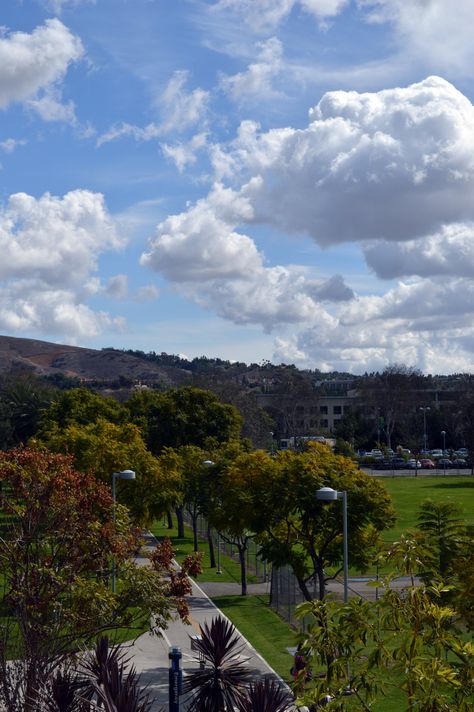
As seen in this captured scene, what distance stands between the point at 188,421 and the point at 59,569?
4201 centimetres

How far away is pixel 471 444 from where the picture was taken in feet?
289

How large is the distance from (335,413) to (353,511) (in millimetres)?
124183

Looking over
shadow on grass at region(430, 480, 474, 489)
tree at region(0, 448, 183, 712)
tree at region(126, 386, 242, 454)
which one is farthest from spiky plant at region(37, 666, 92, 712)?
shadow on grass at region(430, 480, 474, 489)

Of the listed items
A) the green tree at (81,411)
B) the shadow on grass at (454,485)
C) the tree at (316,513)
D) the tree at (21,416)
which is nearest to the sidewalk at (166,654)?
the tree at (316,513)

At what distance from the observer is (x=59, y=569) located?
15.2m

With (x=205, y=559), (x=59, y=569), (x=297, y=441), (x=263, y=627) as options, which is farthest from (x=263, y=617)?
(x=297, y=441)

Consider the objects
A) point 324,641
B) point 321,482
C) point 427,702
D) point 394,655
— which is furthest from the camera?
point 321,482

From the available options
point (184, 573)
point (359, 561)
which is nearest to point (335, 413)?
point (359, 561)

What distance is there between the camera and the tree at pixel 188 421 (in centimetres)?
5706

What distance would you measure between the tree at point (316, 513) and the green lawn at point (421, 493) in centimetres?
2052

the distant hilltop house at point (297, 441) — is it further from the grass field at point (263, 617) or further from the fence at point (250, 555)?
the fence at point (250, 555)

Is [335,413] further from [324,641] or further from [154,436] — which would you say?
[324,641]

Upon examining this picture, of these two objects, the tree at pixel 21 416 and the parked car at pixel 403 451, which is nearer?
the tree at pixel 21 416

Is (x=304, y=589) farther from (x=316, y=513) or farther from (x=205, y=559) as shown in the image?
(x=205, y=559)
